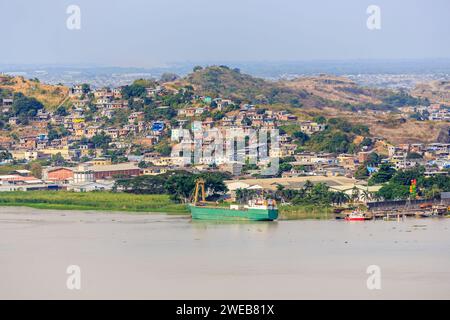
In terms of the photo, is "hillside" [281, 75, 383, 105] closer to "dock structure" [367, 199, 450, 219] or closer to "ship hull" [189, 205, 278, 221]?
"dock structure" [367, 199, 450, 219]

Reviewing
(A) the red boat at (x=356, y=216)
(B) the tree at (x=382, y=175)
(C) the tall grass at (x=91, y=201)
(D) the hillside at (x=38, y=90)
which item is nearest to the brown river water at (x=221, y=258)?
(A) the red boat at (x=356, y=216)

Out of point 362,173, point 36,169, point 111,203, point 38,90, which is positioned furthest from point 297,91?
point 111,203

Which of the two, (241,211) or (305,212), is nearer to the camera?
(241,211)

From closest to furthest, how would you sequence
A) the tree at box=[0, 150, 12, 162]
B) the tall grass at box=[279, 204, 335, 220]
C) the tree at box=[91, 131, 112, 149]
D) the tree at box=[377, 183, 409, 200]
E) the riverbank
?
the tall grass at box=[279, 204, 335, 220]
the riverbank
the tree at box=[377, 183, 409, 200]
the tree at box=[0, 150, 12, 162]
the tree at box=[91, 131, 112, 149]

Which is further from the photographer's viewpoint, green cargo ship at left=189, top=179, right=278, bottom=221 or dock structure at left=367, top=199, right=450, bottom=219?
dock structure at left=367, top=199, right=450, bottom=219

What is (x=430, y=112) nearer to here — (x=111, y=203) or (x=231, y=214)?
(x=111, y=203)

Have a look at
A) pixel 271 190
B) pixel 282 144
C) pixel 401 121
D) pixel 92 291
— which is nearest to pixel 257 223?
pixel 271 190

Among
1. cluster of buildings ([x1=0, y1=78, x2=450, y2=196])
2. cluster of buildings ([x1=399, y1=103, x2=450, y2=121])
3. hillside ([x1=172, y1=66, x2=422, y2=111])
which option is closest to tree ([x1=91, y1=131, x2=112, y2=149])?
cluster of buildings ([x1=0, y1=78, x2=450, y2=196])
